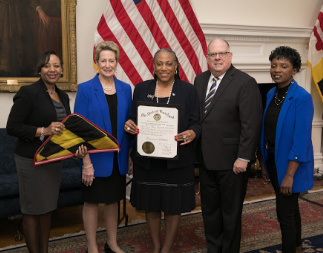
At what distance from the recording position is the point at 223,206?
2578 mm

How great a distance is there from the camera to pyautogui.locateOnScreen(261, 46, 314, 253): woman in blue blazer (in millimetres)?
2238

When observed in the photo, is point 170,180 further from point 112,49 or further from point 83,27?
point 83,27

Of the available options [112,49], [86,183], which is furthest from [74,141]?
[112,49]

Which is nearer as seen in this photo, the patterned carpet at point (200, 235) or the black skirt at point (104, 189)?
the black skirt at point (104, 189)

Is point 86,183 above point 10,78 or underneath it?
underneath

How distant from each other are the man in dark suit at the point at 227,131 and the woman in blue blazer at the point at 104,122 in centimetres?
57

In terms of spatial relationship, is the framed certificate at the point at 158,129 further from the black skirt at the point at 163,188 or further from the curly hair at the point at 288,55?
the curly hair at the point at 288,55

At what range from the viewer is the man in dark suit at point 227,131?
236 cm

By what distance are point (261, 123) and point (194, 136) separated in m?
0.50

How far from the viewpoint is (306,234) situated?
3.27 metres

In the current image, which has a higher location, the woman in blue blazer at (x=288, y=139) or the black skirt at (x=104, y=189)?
the woman in blue blazer at (x=288, y=139)

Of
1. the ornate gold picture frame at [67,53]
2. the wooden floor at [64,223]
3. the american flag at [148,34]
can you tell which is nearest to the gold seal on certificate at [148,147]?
the wooden floor at [64,223]

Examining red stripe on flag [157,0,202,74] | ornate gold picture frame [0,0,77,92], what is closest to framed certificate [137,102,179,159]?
ornate gold picture frame [0,0,77,92]

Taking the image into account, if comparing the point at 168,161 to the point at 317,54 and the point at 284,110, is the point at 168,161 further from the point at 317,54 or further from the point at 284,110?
the point at 317,54
